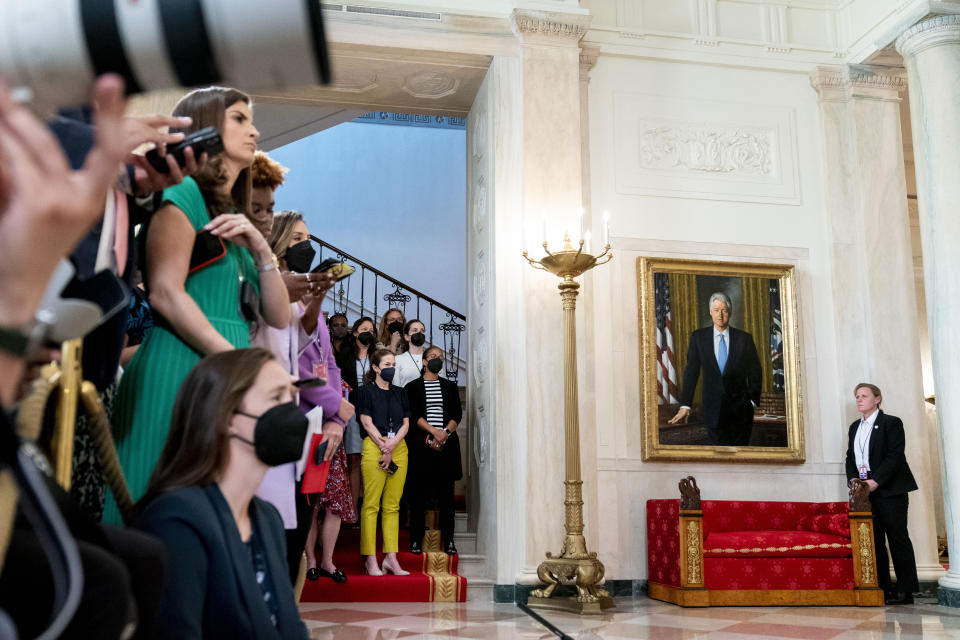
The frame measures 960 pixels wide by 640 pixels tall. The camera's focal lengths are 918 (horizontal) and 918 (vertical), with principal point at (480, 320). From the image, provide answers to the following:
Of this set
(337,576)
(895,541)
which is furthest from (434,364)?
(895,541)

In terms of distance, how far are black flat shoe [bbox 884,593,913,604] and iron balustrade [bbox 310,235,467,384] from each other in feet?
20.5

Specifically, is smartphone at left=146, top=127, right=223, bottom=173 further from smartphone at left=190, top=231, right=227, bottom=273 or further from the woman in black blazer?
the woman in black blazer

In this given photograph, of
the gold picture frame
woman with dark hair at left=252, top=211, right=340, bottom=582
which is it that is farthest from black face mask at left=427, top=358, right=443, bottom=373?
woman with dark hair at left=252, top=211, right=340, bottom=582

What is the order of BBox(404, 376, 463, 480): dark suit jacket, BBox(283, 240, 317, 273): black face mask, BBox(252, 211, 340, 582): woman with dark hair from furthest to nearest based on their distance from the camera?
BBox(404, 376, 463, 480): dark suit jacket < BBox(283, 240, 317, 273): black face mask < BBox(252, 211, 340, 582): woman with dark hair

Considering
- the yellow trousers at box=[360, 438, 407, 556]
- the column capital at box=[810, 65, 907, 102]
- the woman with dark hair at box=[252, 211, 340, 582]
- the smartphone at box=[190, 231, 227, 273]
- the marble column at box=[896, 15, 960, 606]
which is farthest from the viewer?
the column capital at box=[810, 65, 907, 102]

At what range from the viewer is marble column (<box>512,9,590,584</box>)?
22.1 ft

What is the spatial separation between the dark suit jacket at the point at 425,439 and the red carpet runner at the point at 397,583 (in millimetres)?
627

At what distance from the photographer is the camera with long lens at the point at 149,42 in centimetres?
77

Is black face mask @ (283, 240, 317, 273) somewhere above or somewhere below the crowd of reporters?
above

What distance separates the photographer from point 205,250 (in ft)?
6.64

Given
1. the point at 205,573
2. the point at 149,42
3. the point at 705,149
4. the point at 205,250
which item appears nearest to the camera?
the point at 149,42

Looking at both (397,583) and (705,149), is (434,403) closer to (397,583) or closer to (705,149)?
(397,583)

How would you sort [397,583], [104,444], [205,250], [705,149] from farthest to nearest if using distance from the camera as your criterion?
[705,149]
[397,583]
[205,250]
[104,444]

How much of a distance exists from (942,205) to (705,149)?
6.30 feet
